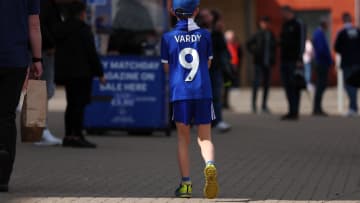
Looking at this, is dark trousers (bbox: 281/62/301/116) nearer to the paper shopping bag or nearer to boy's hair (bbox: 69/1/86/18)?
boy's hair (bbox: 69/1/86/18)

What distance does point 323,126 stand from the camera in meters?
18.1

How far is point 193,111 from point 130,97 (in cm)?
648

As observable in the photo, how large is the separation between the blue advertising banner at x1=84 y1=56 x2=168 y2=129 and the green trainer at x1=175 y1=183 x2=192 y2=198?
257 inches

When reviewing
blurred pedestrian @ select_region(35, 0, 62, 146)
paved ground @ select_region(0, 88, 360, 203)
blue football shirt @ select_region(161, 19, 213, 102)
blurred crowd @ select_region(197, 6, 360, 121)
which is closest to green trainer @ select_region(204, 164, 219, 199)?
paved ground @ select_region(0, 88, 360, 203)

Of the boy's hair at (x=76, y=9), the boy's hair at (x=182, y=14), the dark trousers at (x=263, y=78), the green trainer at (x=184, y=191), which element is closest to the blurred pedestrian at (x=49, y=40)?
the boy's hair at (x=76, y=9)

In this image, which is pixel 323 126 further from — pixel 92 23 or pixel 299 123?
pixel 92 23

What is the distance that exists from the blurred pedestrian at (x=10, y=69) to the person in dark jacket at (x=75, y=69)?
4.19 metres

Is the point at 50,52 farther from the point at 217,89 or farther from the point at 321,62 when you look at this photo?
the point at 321,62

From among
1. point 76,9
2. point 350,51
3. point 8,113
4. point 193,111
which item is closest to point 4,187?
point 8,113

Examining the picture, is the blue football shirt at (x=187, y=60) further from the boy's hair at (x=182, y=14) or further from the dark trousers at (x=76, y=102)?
the dark trousers at (x=76, y=102)

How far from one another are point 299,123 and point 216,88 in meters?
2.69

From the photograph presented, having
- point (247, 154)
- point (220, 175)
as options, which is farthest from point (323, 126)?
point (220, 175)

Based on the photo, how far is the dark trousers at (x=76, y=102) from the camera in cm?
1295

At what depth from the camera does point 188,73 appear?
859cm
